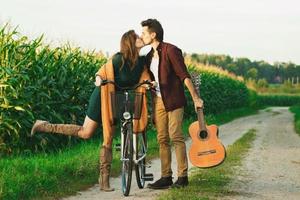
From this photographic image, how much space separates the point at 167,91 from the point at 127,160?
1064 mm

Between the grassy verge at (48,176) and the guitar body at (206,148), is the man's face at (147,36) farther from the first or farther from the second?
the grassy verge at (48,176)

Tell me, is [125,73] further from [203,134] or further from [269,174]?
[269,174]

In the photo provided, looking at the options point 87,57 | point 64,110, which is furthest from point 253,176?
point 87,57

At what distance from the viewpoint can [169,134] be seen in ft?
27.5

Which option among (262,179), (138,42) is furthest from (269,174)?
(138,42)

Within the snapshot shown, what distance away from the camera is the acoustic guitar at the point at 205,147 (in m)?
8.09

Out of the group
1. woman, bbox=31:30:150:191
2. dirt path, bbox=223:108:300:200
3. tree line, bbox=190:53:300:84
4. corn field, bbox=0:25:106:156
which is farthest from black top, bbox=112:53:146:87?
tree line, bbox=190:53:300:84

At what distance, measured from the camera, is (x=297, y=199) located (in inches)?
321

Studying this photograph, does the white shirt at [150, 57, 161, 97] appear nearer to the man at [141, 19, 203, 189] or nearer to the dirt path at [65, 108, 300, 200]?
the man at [141, 19, 203, 189]

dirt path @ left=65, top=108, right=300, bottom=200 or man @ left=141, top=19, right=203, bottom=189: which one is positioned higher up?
man @ left=141, top=19, right=203, bottom=189

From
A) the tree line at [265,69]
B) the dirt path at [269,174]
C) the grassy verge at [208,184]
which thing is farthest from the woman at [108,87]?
the tree line at [265,69]

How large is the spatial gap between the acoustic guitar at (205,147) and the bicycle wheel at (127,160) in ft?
2.65

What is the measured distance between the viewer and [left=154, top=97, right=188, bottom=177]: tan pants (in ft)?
27.3

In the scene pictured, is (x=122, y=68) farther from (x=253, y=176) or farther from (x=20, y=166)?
Result: (x=253, y=176)
